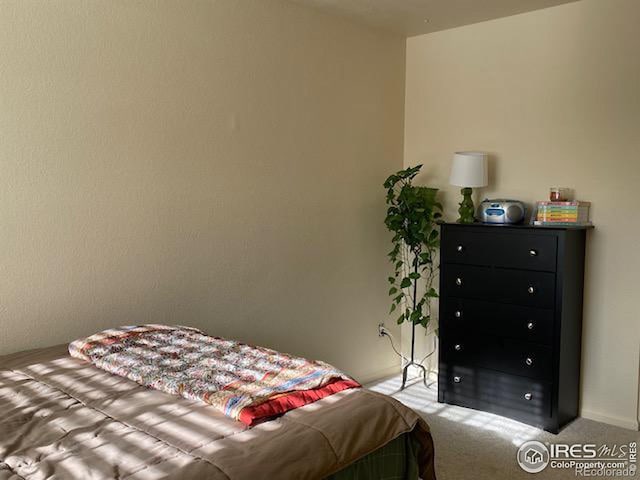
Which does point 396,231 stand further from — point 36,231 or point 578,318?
point 36,231

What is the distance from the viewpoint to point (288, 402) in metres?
1.81

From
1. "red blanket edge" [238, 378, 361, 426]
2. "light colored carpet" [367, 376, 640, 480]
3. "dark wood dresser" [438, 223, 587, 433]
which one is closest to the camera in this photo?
"red blanket edge" [238, 378, 361, 426]

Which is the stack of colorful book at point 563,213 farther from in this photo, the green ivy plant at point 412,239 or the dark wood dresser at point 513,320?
the green ivy plant at point 412,239

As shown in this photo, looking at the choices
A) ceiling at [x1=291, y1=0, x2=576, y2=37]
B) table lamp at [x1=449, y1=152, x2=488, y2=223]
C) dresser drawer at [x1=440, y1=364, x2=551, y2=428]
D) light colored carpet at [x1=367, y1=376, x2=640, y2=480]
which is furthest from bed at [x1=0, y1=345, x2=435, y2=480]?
ceiling at [x1=291, y1=0, x2=576, y2=37]

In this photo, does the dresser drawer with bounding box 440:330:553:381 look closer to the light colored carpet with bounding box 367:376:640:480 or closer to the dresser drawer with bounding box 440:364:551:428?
the dresser drawer with bounding box 440:364:551:428

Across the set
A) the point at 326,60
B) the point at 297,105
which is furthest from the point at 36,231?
the point at 326,60

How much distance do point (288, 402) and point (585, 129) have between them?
2.50 metres

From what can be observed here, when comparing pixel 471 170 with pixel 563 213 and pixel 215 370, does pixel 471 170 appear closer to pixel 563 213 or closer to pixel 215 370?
pixel 563 213

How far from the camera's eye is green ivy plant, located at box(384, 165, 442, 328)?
3844mm

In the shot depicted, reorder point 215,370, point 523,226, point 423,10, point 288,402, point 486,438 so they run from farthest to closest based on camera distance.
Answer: point 423,10
point 523,226
point 486,438
point 215,370
point 288,402

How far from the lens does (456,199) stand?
396 centimetres

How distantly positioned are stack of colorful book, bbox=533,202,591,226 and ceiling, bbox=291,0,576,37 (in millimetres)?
1137

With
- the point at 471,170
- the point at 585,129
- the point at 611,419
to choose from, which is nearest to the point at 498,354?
the point at 611,419

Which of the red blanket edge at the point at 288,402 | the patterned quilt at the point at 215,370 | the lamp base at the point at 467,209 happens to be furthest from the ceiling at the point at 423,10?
the red blanket edge at the point at 288,402
